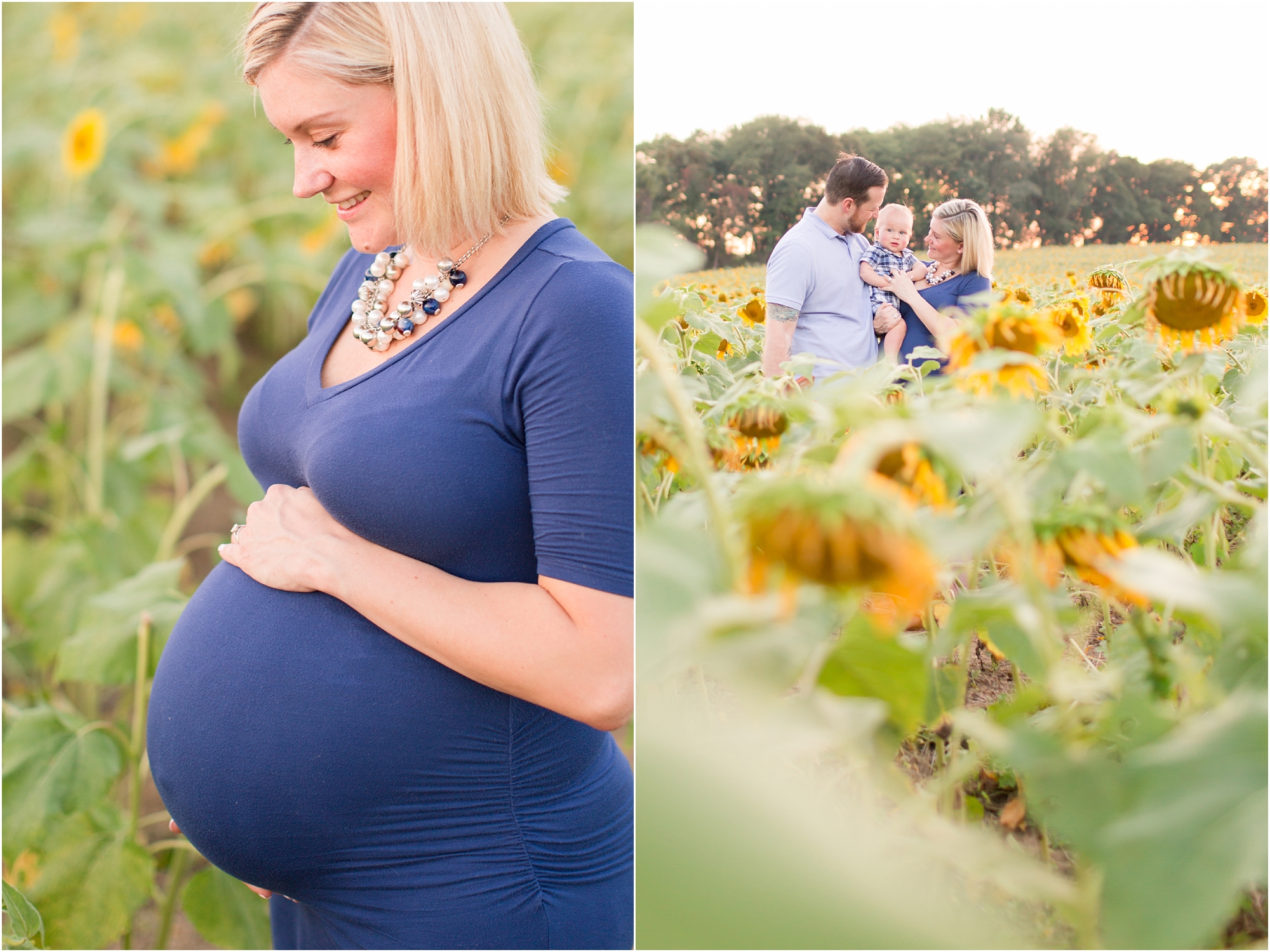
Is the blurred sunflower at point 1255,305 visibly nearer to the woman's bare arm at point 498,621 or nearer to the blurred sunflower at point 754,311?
the blurred sunflower at point 754,311

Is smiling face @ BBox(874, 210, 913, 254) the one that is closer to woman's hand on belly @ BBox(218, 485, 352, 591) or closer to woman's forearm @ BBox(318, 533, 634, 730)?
woman's forearm @ BBox(318, 533, 634, 730)

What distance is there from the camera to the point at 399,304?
2.77 feet

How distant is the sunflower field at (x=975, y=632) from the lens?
0.31m

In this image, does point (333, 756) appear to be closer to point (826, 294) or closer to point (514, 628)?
point (514, 628)

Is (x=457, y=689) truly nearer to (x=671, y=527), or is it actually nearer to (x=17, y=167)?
(x=671, y=527)

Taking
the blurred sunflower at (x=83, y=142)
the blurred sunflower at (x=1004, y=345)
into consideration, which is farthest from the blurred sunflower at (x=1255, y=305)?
the blurred sunflower at (x=83, y=142)

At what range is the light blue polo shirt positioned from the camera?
540mm

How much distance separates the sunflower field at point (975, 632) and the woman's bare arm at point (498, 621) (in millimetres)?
187

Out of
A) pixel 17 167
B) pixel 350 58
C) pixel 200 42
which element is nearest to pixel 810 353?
pixel 350 58

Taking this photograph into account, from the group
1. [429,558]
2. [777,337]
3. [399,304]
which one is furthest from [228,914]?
[777,337]

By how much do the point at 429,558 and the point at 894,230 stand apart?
17.8 inches

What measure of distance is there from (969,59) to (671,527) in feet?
1.19

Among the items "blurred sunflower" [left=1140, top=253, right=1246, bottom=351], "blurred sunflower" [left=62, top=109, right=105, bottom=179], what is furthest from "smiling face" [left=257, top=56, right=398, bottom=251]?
"blurred sunflower" [left=62, top=109, right=105, bottom=179]

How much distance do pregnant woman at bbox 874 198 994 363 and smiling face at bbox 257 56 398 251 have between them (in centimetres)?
47
